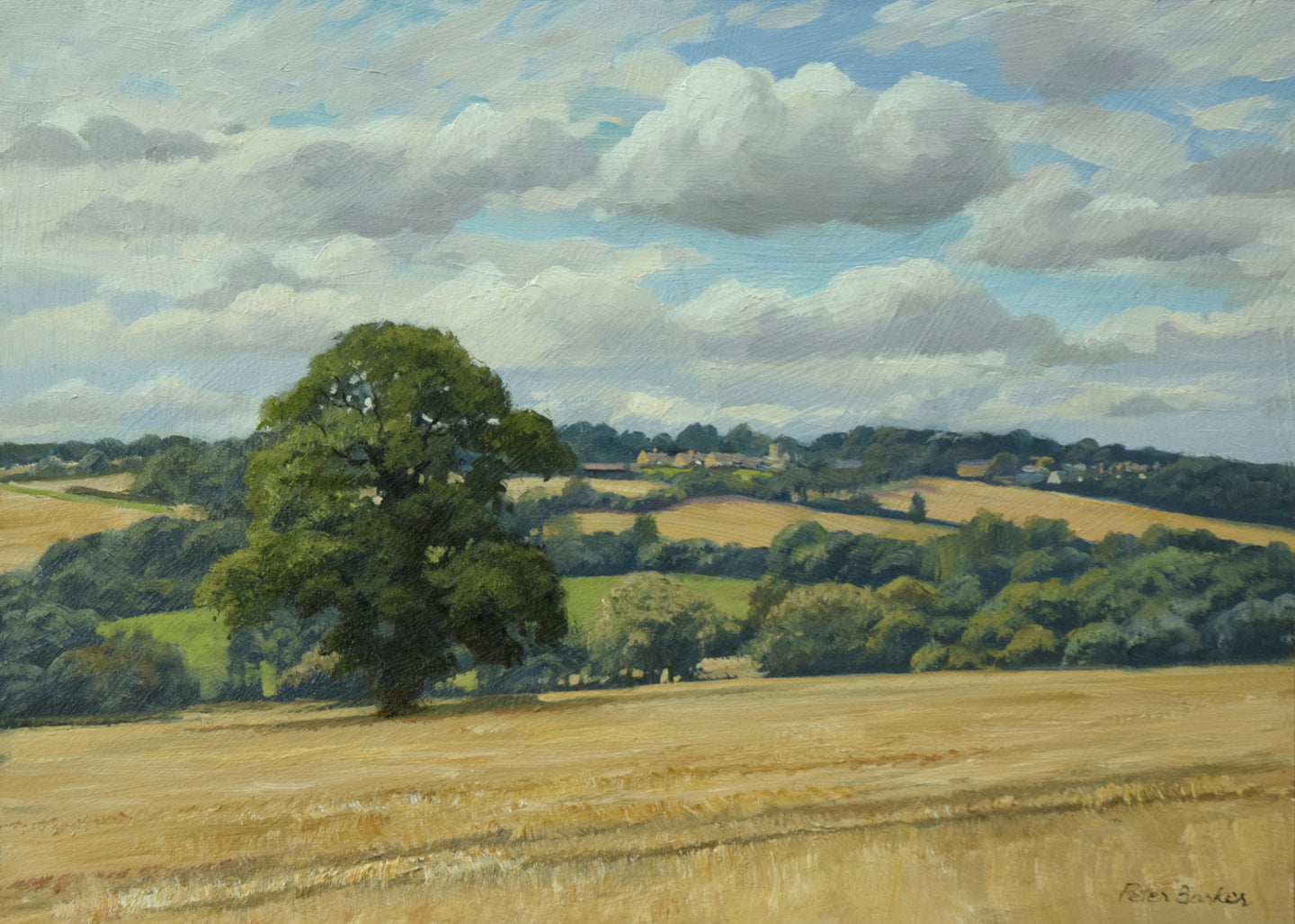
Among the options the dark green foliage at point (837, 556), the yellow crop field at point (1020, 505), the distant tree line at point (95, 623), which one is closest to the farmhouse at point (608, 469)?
the dark green foliage at point (837, 556)

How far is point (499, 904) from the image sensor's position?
96.8 inches

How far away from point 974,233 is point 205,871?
8.79 ft

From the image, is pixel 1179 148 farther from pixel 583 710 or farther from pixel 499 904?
pixel 499 904

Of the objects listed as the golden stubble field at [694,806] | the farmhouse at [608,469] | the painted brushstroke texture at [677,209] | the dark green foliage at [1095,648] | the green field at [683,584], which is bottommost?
the golden stubble field at [694,806]

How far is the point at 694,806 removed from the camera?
273cm

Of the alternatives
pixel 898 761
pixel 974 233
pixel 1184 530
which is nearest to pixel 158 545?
pixel 898 761

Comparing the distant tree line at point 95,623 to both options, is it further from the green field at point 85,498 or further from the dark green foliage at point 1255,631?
the dark green foliage at point 1255,631

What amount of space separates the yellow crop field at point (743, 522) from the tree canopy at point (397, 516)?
0.79ft

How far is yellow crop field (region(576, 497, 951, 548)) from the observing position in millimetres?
3010

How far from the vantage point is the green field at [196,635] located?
8.80 ft

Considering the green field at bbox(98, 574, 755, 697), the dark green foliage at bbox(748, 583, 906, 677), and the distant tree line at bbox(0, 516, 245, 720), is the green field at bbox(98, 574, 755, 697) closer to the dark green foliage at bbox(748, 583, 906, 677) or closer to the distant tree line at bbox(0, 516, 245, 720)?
the distant tree line at bbox(0, 516, 245, 720)

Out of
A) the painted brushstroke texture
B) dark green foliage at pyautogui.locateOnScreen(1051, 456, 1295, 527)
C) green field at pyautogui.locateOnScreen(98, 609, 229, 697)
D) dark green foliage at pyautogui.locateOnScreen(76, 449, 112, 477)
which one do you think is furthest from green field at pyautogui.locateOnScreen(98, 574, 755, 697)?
dark green foliage at pyautogui.locateOnScreen(1051, 456, 1295, 527)

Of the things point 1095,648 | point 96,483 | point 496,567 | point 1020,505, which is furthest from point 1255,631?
point 96,483
